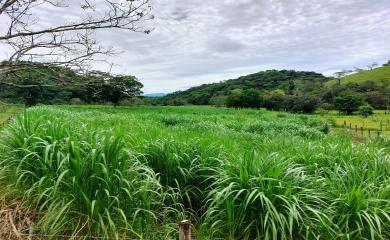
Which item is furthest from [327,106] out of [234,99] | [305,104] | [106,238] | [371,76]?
[106,238]

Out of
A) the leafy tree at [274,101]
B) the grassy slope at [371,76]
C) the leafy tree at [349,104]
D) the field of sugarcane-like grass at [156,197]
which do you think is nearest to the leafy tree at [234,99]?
the leafy tree at [274,101]

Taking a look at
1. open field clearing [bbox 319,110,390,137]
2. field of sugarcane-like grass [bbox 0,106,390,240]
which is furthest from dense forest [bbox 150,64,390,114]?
field of sugarcane-like grass [bbox 0,106,390,240]

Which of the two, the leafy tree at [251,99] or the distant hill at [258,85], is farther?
the distant hill at [258,85]

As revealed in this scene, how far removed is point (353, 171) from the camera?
431 cm

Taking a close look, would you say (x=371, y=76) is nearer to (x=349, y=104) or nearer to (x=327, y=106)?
(x=327, y=106)

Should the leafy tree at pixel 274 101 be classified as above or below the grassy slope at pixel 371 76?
below

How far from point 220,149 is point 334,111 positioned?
184ft

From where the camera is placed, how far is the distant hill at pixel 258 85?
270 feet

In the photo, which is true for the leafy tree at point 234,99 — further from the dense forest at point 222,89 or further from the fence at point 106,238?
the fence at point 106,238

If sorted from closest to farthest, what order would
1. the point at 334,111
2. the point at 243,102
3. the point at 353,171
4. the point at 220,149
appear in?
1. the point at 353,171
2. the point at 220,149
3. the point at 334,111
4. the point at 243,102

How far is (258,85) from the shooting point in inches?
3804

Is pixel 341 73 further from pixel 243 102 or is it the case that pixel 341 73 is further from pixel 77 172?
pixel 77 172

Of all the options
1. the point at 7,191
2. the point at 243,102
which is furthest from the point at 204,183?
the point at 243,102

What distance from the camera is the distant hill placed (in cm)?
8219
